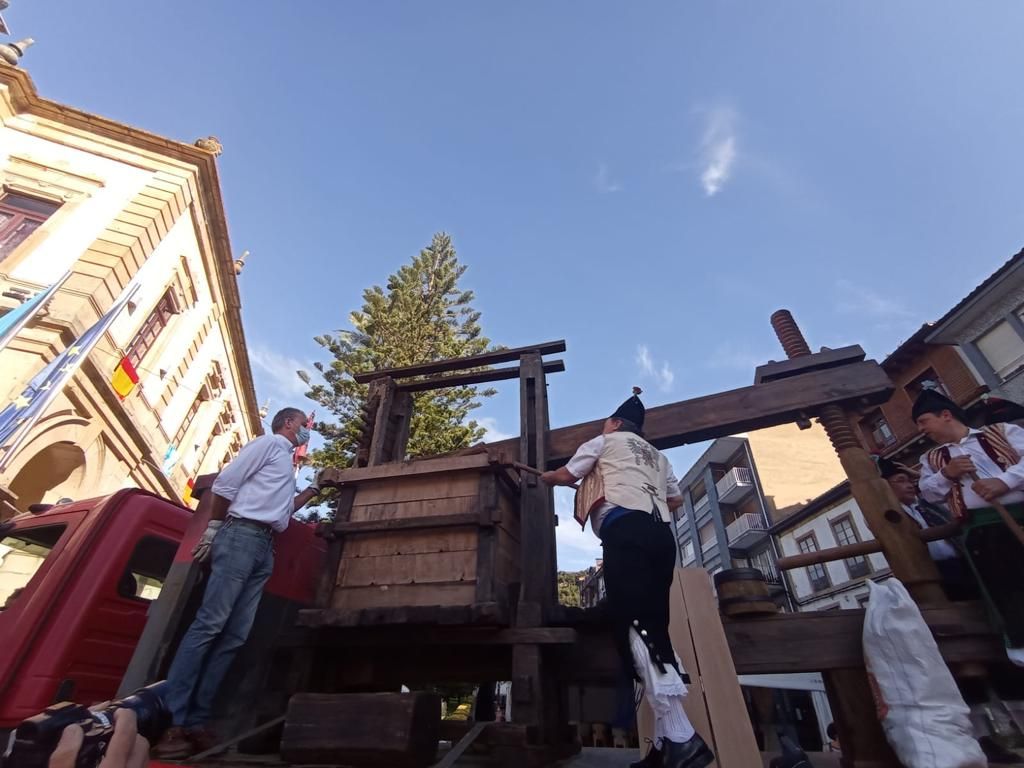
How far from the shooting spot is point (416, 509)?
4164mm

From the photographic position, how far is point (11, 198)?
47.8 ft

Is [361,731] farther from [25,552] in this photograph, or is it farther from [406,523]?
[25,552]

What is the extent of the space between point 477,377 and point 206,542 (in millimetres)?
3126

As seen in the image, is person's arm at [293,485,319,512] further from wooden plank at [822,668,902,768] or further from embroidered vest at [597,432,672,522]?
wooden plank at [822,668,902,768]

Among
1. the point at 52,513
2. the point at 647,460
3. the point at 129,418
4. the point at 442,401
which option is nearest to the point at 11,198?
the point at 129,418

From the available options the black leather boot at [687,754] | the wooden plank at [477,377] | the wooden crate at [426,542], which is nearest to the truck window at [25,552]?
the wooden crate at [426,542]

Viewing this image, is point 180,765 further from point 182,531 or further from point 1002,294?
point 1002,294

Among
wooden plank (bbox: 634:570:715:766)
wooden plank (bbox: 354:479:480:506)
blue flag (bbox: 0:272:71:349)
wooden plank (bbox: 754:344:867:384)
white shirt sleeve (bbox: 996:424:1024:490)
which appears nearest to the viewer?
wooden plank (bbox: 634:570:715:766)

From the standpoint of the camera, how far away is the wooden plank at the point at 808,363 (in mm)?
4770

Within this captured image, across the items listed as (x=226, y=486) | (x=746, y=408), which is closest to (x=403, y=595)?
(x=226, y=486)

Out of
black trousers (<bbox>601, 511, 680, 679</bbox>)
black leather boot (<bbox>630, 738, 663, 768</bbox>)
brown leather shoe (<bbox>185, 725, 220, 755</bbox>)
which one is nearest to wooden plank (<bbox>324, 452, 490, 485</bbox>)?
black trousers (<bbox>601, 511, 680, 679</bbox>)

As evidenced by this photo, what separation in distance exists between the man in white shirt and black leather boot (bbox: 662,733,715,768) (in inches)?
107

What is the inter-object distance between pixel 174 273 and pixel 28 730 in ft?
62.5

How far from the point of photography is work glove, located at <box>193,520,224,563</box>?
378cm
